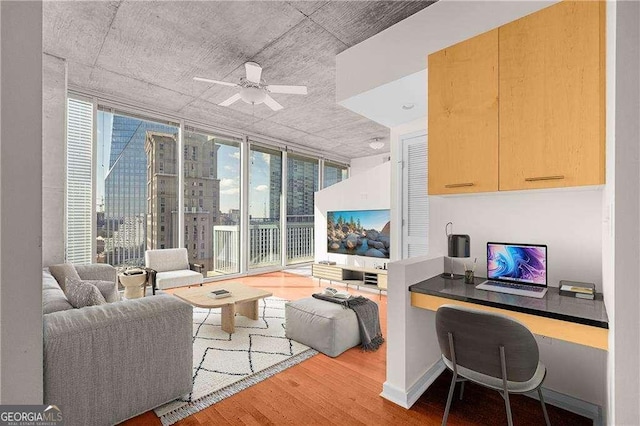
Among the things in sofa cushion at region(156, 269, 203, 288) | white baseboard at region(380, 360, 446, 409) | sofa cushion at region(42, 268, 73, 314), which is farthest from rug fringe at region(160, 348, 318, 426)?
sofa cushion at region(156, 269, 203, 288)

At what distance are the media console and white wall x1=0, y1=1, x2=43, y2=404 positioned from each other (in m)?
4.29

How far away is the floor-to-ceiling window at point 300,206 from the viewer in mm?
7218

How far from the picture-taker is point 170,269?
474cm

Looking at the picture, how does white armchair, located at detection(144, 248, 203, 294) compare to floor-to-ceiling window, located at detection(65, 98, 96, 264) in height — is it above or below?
below

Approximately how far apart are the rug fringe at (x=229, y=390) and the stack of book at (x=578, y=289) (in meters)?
1.94

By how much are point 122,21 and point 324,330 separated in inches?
133

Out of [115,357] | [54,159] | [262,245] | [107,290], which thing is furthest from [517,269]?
[262,245]

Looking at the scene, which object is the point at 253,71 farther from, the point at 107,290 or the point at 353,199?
the point at 353,199

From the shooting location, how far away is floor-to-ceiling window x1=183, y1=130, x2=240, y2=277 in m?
5.46

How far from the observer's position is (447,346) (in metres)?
1.57

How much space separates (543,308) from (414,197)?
7.64 ft

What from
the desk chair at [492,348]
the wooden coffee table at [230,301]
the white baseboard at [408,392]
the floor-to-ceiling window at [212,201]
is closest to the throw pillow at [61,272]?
the wooden coffee table at [230,301]

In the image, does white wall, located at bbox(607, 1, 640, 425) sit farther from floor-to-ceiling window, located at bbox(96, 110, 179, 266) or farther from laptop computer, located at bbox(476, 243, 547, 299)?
floor-to-ceiling window, located at bbox(96, 110, 179, 266)

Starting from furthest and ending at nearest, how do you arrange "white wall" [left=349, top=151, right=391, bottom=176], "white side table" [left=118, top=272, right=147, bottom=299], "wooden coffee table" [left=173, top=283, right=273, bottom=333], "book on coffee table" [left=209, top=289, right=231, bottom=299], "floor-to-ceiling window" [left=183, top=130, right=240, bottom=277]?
"white wall" [left=349, top=151, right=391, bottom=176], "floor-to-ceiling window" [left=183, top=130, right=240, bottom=277], "white side table" [left=118, top=272, right=147, bottom=299], "book on coffee table" [left=209, top=289, right=231, bottom=299], "wooden coffee table" [left=173, top=283, right=273, bottom=333]
